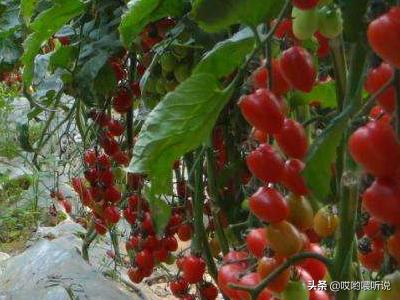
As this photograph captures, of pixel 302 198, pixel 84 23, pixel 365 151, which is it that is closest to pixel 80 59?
pixel 84 23

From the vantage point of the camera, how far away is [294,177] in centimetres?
50

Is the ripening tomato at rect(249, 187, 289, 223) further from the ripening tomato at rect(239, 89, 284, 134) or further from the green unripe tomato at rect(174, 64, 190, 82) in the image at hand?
the green unripe tomato at rect(174, 64, 190, 82)

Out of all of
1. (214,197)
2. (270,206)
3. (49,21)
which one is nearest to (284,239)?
(270,206)

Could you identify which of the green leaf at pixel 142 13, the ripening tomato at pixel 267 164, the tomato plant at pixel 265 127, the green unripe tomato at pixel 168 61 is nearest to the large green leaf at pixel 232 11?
the tomato plant at pixel 265 127

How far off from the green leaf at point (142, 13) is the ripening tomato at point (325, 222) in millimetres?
302

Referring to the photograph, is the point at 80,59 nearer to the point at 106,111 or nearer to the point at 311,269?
the point at 106,111

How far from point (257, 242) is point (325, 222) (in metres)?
0.09

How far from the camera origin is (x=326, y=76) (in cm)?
93

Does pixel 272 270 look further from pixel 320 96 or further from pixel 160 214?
pixel 160 214

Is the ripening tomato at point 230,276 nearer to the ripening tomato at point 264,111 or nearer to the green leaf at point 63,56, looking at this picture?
the ripening tomato at point 264,111


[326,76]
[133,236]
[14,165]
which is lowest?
[14,165]

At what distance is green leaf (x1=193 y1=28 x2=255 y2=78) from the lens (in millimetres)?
624

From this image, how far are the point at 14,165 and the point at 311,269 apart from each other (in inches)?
114

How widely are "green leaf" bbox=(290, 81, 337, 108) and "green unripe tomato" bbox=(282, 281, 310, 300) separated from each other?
22 cm
